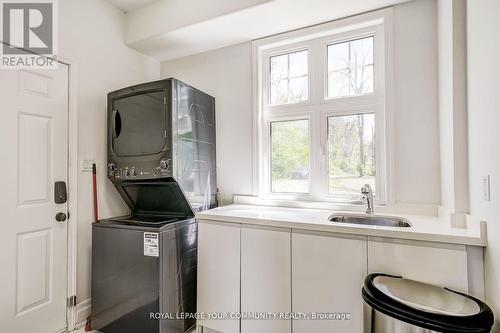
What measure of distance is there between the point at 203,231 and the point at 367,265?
1164 mm

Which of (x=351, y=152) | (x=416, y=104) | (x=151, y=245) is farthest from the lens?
(x=351, y=152)

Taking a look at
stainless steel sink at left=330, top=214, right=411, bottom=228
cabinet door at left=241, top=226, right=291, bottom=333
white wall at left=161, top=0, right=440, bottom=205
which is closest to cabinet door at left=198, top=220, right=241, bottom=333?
cabinet door at left=241, top=226, right=291, bottom=333

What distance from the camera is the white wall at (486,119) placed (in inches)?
41.5

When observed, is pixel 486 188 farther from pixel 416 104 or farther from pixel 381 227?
pixel 416 104

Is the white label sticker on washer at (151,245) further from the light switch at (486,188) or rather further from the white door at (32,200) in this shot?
the light switch at (486,188)

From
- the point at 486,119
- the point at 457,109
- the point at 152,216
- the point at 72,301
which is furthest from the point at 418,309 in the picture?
the point at 72,301

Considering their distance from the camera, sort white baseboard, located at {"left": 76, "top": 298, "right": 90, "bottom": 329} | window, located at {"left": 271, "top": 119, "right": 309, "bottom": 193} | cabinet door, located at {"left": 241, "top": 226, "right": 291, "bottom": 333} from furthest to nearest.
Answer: window, located at {"left": 271, "top": 119, "right": 309, "bottom": 193} < white baseboard, located at {"left": 76, "top": 298, "right": 90, "bottom": 329} < cabinet door, located at {"left": 241, "top": 226, "right": 291, "bottom": 333}

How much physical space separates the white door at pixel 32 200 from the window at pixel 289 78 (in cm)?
184

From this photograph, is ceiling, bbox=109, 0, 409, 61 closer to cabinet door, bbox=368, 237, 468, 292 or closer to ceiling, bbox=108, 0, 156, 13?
ceiling, bbox=108, 0, 156, 13

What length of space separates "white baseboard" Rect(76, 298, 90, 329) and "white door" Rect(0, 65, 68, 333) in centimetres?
10

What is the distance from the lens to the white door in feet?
5.75

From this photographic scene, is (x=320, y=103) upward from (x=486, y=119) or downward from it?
upward

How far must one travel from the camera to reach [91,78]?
2.32m

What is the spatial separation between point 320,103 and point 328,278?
4.83ft
